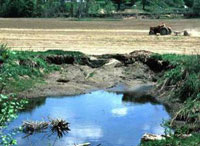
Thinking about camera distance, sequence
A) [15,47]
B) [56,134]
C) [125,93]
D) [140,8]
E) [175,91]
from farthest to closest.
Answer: [140,8] < [15,47] < [125,93] < [175,91] < [56,134]

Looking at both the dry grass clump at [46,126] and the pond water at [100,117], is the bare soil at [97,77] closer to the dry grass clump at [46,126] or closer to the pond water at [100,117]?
the pond water at [100,117]

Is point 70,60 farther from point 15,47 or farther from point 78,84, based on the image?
point 15,47

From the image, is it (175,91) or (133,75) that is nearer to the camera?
(175,91)

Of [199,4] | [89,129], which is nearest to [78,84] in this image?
[89,129]

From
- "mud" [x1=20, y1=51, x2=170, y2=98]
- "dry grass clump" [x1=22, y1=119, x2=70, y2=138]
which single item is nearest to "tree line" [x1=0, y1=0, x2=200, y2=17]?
"mud" [x1=20, y1=51, x2=170, y2=98]

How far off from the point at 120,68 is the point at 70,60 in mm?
2243

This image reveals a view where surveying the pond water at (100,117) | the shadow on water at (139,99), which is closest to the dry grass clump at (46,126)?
the pond water at (100,117)

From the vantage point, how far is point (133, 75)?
24.0 meters

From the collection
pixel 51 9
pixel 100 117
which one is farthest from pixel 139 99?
pixel 51 9

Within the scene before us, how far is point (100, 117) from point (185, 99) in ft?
10.2

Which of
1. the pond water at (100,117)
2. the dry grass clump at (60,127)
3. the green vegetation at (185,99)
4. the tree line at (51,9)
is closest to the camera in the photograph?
the green vegetation at (185,99)

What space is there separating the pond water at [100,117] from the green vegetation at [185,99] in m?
0.62

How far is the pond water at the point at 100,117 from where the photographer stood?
14.0m

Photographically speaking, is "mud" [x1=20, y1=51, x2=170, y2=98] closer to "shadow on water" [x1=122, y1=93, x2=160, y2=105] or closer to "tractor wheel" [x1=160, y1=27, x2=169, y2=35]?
"shadow on water" [x1=122, y1=93, x2=160, y2=105]
